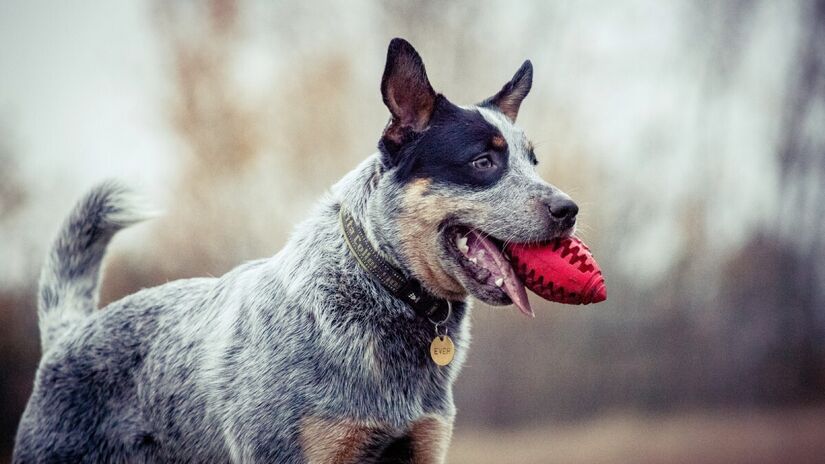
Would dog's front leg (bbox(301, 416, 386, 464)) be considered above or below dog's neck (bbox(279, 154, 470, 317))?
below

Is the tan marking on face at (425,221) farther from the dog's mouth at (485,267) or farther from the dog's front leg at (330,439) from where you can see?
the dog's front leg at (330,439)

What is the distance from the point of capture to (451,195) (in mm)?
2709

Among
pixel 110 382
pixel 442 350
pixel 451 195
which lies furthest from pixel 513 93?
pixel 110 382

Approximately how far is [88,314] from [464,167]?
2.03m

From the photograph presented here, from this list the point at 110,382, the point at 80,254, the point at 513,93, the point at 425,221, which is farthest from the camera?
the point at 80,254

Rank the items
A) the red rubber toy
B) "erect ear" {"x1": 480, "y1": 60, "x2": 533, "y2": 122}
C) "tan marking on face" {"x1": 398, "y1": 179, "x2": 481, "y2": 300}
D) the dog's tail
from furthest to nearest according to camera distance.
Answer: the dog's tail, "erect ear" {"x1": 480, "y1": 60, "x2": 533, "y2": 122}, "tan marking on face" {"x1": 398, "y1": 179, "x2": 481, "y2": 300}, the red rubber toy

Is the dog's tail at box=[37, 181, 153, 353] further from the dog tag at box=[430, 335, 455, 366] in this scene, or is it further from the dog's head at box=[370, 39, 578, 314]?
the dog tag at box=[430, 335, 455, 366]

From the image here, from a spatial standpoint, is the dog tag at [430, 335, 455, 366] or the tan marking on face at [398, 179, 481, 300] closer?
the tan marking on face at [398, 179, 481, 300]

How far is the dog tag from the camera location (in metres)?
2.82

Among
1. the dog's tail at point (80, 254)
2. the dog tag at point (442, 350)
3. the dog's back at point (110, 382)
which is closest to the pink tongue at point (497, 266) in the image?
the dog tag at point (442, 350)

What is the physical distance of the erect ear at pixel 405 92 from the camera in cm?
269

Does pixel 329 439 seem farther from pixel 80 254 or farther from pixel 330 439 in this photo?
pixel 80 254

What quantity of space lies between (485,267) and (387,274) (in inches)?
13.2

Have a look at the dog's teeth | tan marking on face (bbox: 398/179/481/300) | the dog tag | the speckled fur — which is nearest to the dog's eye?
tan marking on face (bbox: 398/179/481/300)
